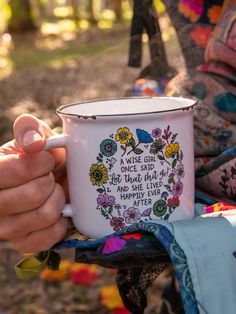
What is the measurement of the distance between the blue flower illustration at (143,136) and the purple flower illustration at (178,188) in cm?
9

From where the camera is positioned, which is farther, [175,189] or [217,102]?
[217,102]

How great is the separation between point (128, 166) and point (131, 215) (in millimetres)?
79

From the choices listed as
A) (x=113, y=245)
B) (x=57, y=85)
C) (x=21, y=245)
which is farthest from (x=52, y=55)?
(x=113, y=245)

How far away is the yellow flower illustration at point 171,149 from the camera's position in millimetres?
861

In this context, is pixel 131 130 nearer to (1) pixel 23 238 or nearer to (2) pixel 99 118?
(2) pixel 99 118

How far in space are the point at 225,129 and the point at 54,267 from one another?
17.5 inches

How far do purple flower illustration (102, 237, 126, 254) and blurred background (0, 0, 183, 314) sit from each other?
745 millimetres

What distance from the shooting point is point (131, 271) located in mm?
1033

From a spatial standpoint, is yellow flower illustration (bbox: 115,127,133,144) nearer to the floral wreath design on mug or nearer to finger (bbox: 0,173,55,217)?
the floral wreath design on mug

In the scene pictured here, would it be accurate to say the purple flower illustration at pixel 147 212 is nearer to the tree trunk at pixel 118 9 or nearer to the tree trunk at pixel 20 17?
the tree trunk at pixel 20 17

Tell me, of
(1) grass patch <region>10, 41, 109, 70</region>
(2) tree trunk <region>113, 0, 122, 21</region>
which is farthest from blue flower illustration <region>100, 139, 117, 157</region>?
(2) tree trunk <region>113, 0, 122, 21</region>

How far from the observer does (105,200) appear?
2.85 feet

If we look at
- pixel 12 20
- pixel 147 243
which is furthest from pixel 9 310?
pixel 12 20

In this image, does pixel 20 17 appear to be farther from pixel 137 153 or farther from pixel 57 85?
pixel 137 153
